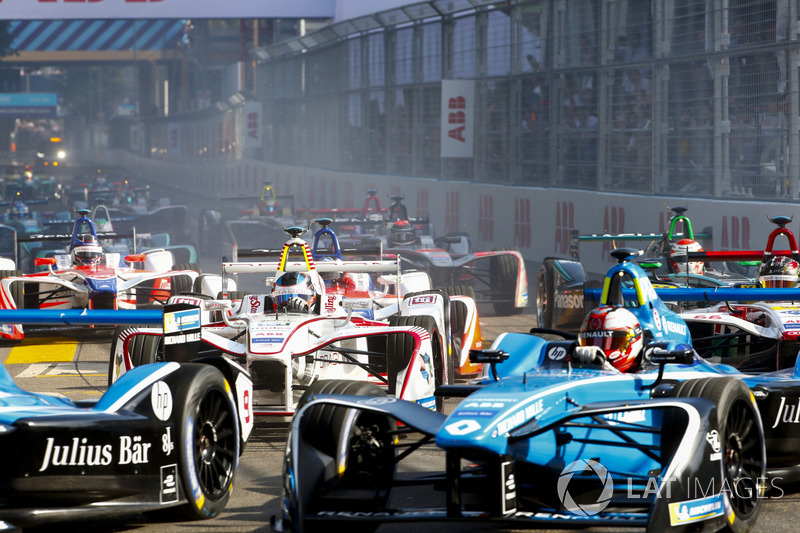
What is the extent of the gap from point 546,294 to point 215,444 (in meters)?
7.91

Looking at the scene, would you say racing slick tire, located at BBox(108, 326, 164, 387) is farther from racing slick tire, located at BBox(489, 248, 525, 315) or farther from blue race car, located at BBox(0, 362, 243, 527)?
racing slick tire, located at BBox(489, 248, 525, 315)

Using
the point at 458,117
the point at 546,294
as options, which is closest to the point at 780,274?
the point at 546,294

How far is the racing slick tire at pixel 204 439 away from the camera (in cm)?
548

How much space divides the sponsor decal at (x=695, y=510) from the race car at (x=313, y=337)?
3165mm

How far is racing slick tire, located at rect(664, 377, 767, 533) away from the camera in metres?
5.23

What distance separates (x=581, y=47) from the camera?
20625 mm

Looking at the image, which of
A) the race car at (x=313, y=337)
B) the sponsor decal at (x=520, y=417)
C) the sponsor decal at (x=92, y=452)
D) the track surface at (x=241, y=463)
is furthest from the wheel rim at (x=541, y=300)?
the sponsor decal at (x=92, y=452)

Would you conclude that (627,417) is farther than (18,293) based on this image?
No

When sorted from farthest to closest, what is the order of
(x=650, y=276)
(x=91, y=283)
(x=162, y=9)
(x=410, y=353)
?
(x=162, y=9) < (x=91, y=283) < (x=650, y=276) < (x=410, y=353)

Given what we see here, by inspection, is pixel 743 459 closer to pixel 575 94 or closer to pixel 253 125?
pixel 575 94

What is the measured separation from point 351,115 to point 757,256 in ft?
72.8

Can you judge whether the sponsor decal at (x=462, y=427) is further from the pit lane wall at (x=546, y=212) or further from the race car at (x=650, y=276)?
the pit lane wall at (x=546, y=212)

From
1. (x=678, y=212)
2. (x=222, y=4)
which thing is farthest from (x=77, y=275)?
(x=222, y=4)

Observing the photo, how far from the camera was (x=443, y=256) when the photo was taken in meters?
16.7
